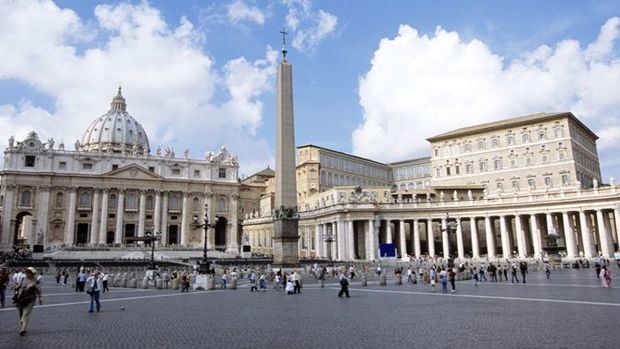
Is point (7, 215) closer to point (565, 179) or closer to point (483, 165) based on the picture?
point (483, 165)

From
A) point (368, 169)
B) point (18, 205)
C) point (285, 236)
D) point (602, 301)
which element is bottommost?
point (602, 301)

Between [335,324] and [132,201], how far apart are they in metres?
70.8

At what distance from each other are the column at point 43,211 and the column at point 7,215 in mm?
3362

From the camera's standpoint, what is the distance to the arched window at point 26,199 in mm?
68000

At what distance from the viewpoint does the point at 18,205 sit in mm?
67562

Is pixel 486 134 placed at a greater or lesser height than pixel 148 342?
greater

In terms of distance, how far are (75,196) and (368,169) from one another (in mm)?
46505

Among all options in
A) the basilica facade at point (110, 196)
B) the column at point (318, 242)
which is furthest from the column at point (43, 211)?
the column at point (318, 242)

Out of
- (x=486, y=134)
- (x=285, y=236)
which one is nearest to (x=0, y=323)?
(x=285, y=236)

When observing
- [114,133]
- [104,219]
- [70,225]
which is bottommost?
[70,225]

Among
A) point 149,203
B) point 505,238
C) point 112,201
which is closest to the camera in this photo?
point 505,238

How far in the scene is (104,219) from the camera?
71.2 meters

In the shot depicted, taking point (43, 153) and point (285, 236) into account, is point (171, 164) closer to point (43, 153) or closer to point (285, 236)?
point (43, 153)

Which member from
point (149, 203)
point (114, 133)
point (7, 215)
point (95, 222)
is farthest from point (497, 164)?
point (114, 133)
